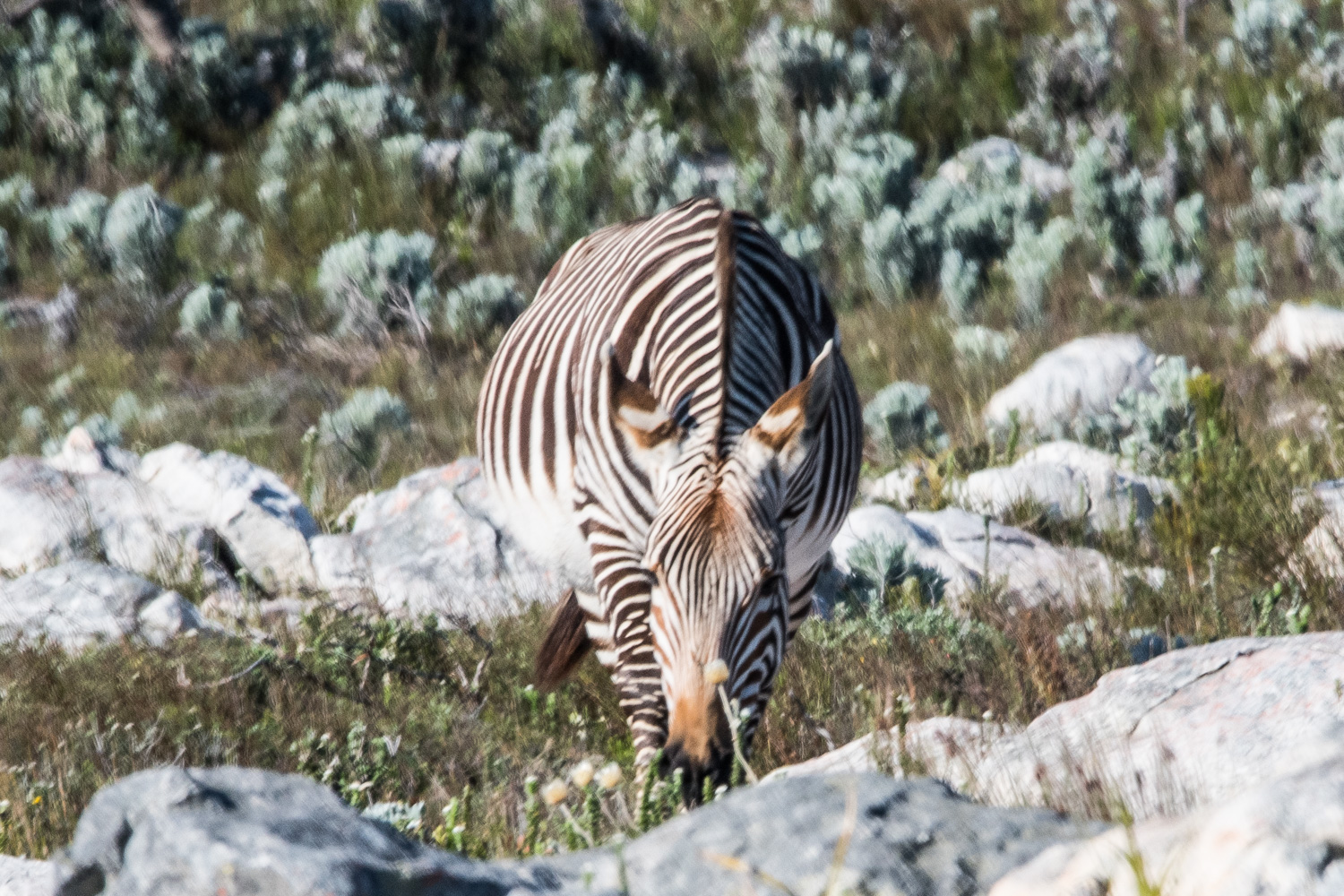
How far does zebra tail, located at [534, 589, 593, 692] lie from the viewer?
5320 mm

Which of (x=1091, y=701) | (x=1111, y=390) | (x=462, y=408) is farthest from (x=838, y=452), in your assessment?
(x=462, y=408)

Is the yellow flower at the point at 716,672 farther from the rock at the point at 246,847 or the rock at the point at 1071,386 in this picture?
the rock at the point at 1071,386

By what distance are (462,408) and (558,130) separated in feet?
17.0

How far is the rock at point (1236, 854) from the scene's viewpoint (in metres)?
1.85

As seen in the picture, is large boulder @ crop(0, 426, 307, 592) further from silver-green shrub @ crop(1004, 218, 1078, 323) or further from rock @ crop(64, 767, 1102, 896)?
silver-green shrub @ crop(1004, 218, 1078, 323)

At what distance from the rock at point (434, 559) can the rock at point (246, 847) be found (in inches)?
161

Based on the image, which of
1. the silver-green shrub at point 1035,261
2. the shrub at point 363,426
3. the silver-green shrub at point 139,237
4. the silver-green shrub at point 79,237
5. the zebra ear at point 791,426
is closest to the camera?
the zebra ear at point 791,426

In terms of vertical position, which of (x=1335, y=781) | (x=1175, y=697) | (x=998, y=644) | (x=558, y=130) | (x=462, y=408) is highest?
(x=558, y=130)

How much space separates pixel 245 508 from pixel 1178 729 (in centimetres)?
536

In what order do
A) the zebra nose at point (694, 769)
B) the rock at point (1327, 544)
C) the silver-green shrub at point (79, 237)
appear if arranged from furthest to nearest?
1. the silver-green shrub at point (79, 237)
2. the rock at point (1327, 544)
3. the zebra nose at point (694, 769)

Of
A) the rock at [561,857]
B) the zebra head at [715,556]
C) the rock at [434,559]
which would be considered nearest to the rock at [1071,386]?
the rock at [434,559]

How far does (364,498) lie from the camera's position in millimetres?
8523

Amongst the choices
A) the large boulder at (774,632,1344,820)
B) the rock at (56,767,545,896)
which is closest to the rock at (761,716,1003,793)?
the large boulder at (774,632,1344,820)

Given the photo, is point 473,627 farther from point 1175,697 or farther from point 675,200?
point 675,200
